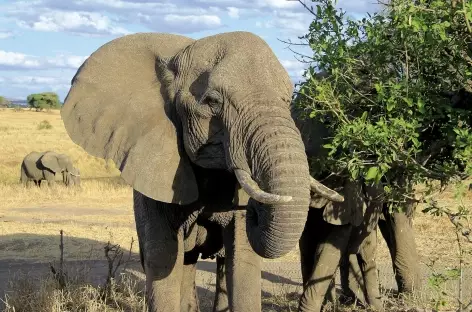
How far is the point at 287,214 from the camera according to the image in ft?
14.8

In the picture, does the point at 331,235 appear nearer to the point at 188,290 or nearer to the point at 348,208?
the point at 348,208

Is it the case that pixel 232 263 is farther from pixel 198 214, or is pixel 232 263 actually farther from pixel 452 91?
pixel 452 91

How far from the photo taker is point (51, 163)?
84.7 ft

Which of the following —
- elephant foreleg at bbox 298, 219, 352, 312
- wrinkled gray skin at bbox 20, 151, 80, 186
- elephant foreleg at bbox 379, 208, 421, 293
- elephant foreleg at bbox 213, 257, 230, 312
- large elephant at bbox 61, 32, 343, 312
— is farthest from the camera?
wrinkled gray skin at bbox 20, 151, 80, 186

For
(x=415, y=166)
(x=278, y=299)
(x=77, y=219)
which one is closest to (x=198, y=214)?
(x=415, y=166)

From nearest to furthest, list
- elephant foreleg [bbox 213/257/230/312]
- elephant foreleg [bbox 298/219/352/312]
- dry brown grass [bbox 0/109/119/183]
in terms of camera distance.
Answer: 1. elephant foreleg [bbox 298/219/352/312]
2. elephant foreleg [bbox 213/257/230/312]
3. dry brown grass [bbox 0/109/119/183]

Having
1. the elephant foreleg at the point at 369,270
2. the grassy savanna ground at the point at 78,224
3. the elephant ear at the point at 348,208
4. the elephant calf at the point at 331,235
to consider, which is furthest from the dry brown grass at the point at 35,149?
the elephant ear at the point at 348,208

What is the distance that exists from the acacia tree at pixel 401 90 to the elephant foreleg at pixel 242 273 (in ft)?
2.50

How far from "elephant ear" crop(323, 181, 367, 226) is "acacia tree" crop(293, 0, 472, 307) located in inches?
50.9

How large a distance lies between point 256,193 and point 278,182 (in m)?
0.12

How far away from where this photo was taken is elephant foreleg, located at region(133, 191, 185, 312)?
5.86 metres

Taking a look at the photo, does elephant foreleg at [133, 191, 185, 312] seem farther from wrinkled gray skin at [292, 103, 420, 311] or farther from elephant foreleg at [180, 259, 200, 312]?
wrinkled gray skin at [292, 103, 420, 311]

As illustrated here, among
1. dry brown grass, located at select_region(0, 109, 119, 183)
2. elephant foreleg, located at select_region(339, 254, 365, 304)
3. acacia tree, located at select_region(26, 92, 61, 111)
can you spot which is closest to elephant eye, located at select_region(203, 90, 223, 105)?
elephant foreleg, located at select_region(339, 254, 365, 304)

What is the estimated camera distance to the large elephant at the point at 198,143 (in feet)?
15.2
